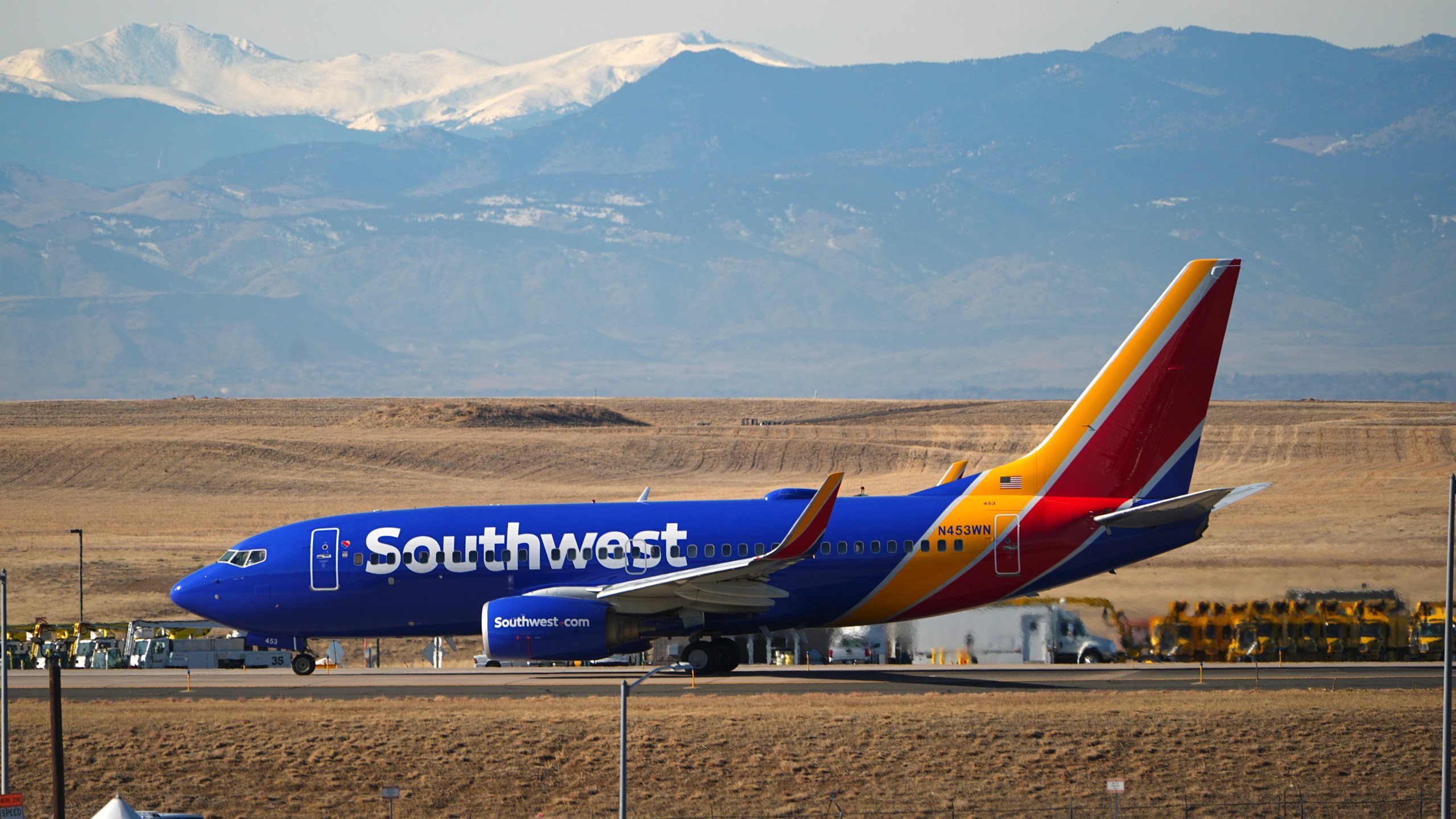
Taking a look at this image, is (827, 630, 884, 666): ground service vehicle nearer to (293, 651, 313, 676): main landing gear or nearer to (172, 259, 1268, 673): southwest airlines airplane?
(172, 259, 1268, 673): southwest airlines airplane

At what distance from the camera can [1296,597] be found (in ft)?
143

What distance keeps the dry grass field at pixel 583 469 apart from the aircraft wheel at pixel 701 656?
11057 millimetres

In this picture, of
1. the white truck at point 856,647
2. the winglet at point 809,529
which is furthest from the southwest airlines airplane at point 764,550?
the white truck at point 856,647

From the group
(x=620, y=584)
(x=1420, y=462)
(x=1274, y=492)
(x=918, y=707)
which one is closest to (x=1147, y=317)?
(x=918, y=707)

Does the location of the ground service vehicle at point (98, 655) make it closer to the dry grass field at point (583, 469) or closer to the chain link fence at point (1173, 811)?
the dry grass field at point (583, 469)

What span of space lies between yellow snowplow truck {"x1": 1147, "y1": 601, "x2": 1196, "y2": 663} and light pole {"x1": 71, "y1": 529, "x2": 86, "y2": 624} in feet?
107

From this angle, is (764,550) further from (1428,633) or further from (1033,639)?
(1428,633)

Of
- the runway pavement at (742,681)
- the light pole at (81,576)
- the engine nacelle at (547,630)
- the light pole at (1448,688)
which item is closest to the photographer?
the light pole at (1448,688)

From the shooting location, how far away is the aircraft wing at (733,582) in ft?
111

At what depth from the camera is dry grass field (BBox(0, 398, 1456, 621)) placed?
187 feet

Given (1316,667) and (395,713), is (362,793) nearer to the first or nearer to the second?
(395,713)

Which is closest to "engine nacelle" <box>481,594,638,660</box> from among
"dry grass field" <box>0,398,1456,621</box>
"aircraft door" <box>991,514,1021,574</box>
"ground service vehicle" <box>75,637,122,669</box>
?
"aircraft door" <box>991,514,1021,574</box>

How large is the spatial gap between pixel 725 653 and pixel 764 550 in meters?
3.16

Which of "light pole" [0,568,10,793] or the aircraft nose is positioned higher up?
the aircraft nose
